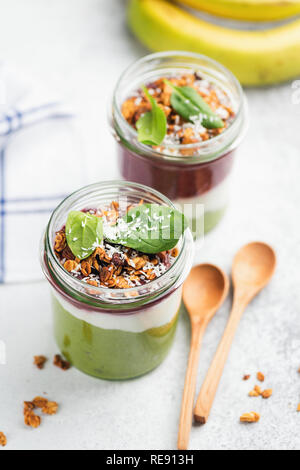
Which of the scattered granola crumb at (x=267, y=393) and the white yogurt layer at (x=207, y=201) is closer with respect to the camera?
the scattered granola crumb at (x=267, y=393)

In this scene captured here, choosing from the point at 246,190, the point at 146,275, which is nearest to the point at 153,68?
the point at 246,190

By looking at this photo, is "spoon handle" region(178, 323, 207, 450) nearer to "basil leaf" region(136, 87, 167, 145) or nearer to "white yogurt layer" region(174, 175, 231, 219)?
"white yogurt layer" region(174, 175, 231, 219)

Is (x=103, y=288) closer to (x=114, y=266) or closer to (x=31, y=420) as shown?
(x=114, y=266)

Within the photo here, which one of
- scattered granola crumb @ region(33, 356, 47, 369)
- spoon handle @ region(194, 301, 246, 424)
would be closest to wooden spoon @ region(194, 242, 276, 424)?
spoon handle @ region(194, 301, 246, 424)

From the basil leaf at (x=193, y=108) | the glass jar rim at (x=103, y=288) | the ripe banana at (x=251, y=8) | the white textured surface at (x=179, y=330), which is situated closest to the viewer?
the glass jar rim at (x=103, y=288)

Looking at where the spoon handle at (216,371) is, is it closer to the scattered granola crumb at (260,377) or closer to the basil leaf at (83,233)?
the scattered granola crumb at (260,377)

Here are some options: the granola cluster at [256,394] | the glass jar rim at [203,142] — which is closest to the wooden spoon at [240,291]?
the granola cluster at [256,394]
